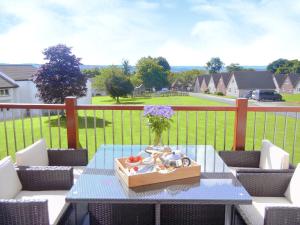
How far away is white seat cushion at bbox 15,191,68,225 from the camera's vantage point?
2223mm

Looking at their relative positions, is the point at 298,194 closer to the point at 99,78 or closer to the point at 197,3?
the point at 197,3

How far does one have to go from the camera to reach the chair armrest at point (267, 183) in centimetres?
258

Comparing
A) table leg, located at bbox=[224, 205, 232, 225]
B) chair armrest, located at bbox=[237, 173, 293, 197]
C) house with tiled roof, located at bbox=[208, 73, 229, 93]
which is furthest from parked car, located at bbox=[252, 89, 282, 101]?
table leg, located at bbox=[224, 205, 232, 225]

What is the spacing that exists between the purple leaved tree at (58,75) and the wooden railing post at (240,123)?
51.1 feet

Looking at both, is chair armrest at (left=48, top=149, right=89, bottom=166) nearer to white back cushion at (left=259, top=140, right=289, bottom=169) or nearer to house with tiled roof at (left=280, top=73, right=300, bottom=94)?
white back cushion at (left=259, top=140, right=289, bottom=169)

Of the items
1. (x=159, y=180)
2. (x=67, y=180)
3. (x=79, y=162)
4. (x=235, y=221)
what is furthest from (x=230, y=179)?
(x=79, y=162)

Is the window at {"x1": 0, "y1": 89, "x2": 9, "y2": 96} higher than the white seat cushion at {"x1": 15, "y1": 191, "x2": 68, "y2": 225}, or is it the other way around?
the white seat cushion at {"x1": 15, "y1": 191, "x2": 68, "y2": 225}

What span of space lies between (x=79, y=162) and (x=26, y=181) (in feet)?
2.51

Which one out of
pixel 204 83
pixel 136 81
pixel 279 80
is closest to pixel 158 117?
pixel 136 81

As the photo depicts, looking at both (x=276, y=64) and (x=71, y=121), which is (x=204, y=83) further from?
(x=71, y=121)

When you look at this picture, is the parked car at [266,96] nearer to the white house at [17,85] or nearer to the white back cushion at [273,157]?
the white house at [17,85]

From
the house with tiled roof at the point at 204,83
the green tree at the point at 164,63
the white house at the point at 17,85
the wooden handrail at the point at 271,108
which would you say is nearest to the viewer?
the wooden handrail at the point at 271,108

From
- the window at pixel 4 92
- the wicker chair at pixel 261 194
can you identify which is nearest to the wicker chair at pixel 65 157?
the wicker chair at pixel 261 194

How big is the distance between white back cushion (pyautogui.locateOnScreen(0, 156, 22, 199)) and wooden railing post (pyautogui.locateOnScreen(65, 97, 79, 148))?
119 centimetres
